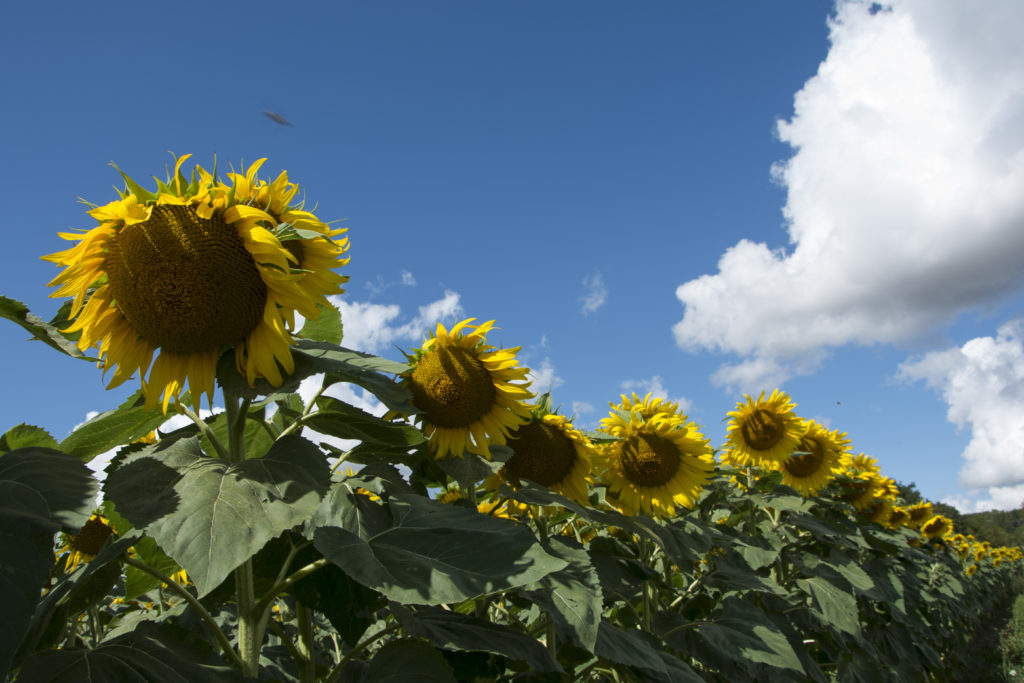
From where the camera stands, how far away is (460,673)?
Answer: 6.33 ft

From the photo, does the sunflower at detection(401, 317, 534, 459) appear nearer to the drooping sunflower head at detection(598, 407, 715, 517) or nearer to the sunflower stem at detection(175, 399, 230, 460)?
the sunflower stem at detection(175, 399, 230, 460)

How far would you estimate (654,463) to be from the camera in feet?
13.3

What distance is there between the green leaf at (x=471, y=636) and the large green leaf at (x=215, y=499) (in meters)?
0.45

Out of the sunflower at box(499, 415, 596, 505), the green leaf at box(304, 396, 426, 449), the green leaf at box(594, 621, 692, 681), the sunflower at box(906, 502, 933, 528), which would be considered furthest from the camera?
the sunflower at box(906, 502, 933, 528)

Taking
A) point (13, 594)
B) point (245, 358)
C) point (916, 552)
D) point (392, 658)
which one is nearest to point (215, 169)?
point (245, 358)

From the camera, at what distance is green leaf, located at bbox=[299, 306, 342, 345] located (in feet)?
6.64

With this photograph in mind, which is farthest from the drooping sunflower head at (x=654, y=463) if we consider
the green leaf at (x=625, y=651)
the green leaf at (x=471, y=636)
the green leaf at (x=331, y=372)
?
the green leaf at (x=331, y=372)

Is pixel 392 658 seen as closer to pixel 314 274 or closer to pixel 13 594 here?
pixel 13 594

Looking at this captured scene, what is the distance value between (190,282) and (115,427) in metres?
0.59

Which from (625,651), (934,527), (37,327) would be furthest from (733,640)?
(934,527)

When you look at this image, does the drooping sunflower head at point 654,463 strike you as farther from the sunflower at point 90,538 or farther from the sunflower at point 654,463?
the sunflower at point 90,538

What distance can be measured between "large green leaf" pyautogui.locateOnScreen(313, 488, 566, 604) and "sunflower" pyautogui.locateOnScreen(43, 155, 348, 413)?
16.0 inches

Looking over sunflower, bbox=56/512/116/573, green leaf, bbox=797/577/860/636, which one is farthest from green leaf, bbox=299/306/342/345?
green leaf, bbox=797/577/860/636

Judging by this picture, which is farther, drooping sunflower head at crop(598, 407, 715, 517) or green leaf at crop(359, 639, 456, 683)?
drooping sunflower head at crop(598, 407, 715, 517)
